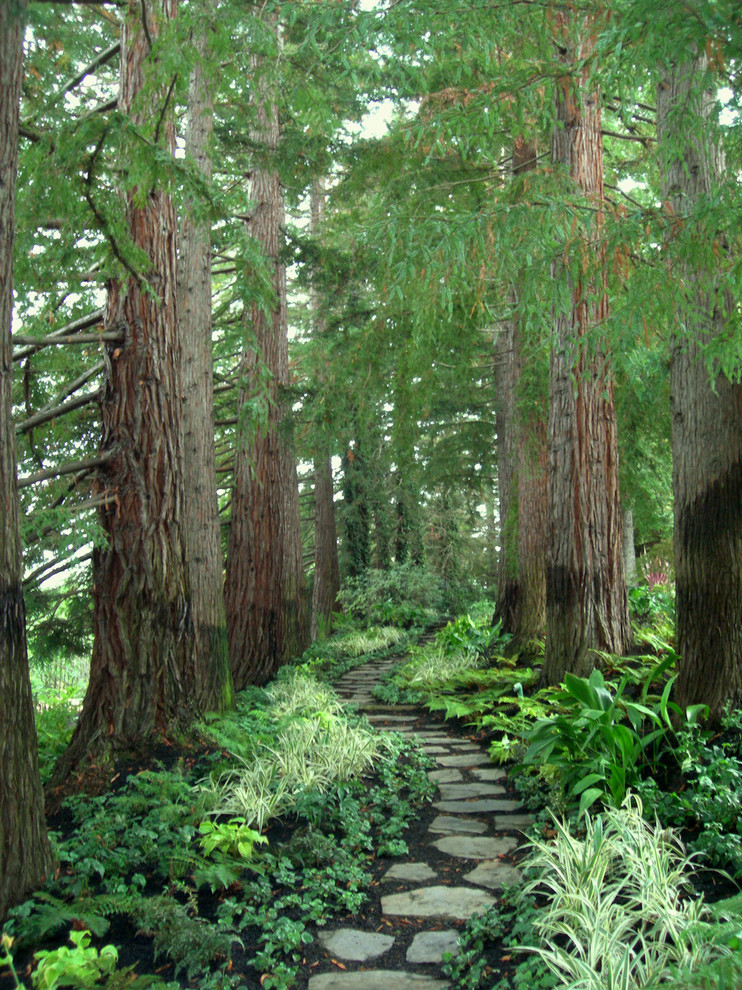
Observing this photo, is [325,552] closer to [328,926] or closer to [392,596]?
[392,596]

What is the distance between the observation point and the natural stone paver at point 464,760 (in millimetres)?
5250

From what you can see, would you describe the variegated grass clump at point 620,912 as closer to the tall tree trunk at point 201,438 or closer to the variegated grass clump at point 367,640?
the tall tree trunk at point 201,438

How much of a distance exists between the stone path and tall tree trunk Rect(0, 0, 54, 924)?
1.25 meters

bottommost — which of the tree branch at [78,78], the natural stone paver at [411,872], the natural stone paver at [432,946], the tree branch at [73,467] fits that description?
the natural stone paver at [411,872]

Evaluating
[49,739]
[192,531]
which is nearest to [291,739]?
[49,739]

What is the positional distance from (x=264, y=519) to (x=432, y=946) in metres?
6.37

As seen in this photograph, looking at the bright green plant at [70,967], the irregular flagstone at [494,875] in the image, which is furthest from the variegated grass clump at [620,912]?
the bright green plant at [70,967]

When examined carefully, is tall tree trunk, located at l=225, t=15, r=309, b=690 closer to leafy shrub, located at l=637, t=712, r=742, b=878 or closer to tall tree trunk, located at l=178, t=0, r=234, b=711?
tall tree trunk, located at l=178, t=0, r=234, b=711

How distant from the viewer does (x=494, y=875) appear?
3.44 meters

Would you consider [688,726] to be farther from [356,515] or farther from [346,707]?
[356,515]

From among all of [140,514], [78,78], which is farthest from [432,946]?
[78,78]

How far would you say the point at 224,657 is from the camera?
19.5ft

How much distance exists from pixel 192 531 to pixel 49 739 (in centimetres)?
201

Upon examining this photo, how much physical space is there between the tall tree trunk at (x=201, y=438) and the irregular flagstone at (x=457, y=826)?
201 centimetres
